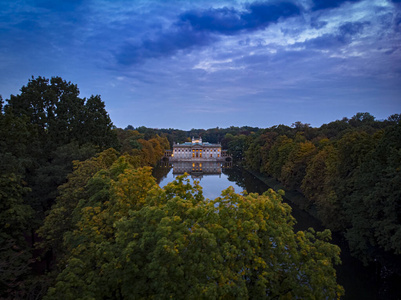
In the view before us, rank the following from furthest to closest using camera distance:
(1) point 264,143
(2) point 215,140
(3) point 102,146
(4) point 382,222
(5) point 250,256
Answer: (2) point 215,140
(1) point 264,143
(3) point 102,146
(4) point 382,222
(5) point 250,256

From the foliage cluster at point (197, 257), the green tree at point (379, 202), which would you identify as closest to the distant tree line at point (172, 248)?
the foliage cluster at point (197, 257)

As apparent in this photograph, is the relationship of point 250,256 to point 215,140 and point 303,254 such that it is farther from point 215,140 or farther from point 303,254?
point 215,140

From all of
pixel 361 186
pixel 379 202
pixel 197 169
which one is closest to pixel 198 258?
pixel 379 202

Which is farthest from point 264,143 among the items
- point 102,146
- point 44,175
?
point 44,175

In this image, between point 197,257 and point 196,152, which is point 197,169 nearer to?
point 196,152

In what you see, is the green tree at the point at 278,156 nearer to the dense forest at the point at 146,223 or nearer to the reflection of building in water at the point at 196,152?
the dense forest at the point at 146,223
